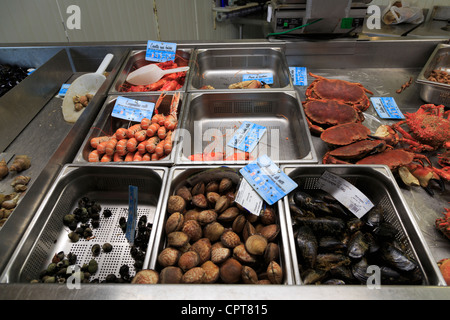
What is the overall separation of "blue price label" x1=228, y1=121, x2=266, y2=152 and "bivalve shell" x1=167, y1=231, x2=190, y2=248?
1071 mm

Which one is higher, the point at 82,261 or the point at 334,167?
the point at 334,167

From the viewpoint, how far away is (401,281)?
4.03 ft

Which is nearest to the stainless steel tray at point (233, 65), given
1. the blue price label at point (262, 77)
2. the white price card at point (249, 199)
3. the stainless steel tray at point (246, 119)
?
the blue price label at point (262, 77)

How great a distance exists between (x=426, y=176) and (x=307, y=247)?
1146mm

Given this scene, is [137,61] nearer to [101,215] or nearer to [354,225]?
[101,215]

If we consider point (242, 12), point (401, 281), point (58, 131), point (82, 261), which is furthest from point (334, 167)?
point (242, 12)

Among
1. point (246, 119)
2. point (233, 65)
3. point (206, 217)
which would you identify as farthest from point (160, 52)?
point (206, 217)

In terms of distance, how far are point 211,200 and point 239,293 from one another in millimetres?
669

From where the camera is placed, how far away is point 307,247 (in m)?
1.32

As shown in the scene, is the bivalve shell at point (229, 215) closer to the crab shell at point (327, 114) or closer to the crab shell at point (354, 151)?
the crab shell at point (354, 151)

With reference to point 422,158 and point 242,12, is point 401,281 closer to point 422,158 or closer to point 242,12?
point 422,158

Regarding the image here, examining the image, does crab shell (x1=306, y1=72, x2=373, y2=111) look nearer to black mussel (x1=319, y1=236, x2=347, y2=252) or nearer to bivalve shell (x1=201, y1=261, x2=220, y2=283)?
black mussel (x1=319, y1=236, x2=347, y2=252)

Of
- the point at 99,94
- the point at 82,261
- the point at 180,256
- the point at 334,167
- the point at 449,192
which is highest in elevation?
the point at 99,94

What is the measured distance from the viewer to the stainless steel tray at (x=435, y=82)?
7.57 ft
